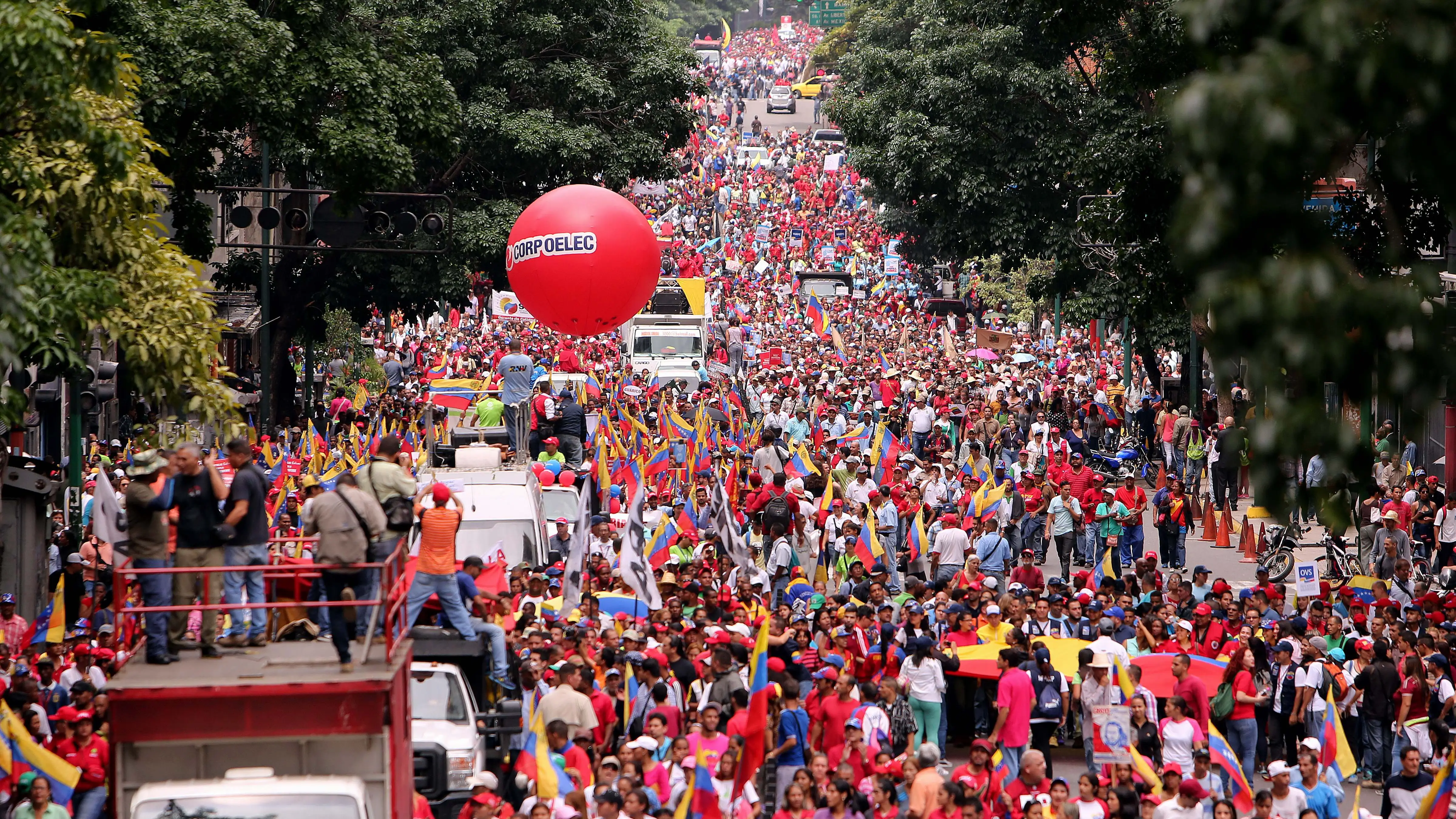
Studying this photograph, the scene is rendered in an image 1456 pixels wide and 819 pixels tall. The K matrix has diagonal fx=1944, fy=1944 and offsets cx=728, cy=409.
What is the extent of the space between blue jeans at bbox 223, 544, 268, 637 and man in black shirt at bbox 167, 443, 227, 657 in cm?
8

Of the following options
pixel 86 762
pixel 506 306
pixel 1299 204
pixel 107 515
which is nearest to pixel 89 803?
pixel 86 762

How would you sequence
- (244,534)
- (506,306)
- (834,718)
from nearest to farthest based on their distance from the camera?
(244,534) → (834,718) → (506,306)

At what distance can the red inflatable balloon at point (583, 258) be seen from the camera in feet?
70.5

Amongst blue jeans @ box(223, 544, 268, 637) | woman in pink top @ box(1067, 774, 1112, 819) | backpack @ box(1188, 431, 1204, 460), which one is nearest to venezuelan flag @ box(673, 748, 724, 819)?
woman in pink top @ box(1067, 774, 1112, 819)

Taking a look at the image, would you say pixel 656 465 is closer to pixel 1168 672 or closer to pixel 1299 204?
pixel 1168 672

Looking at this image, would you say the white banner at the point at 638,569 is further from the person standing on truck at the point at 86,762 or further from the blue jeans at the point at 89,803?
the blue jeans at the point at 89,803

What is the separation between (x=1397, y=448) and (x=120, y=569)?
1872 cm

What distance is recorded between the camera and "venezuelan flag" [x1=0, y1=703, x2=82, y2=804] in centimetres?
1240

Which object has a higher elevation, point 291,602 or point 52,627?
point 291,602

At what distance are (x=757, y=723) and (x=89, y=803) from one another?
14.6 ft

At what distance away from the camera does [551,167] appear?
33.8 metres

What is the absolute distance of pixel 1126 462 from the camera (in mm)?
32844

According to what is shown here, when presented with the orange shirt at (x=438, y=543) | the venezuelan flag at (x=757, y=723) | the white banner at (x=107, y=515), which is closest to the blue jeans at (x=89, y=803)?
the orange shirt at (x=438, y=543)

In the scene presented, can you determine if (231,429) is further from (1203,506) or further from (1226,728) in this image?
(1203,506)
